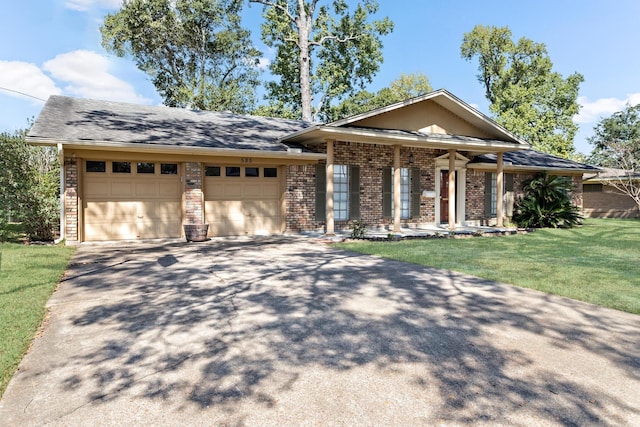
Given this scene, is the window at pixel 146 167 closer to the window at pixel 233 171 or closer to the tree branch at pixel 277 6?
the window at pixel 233 171

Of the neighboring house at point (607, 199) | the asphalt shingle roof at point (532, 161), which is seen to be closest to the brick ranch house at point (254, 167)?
the asphalt shingle roof at point (532, 161)

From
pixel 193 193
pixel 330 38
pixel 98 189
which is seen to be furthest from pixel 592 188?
pixel 98 189

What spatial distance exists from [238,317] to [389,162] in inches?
420

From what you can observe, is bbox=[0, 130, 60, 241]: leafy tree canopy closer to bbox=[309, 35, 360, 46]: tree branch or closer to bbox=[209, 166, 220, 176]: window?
bbox=[209, 166, 220, 176]: window

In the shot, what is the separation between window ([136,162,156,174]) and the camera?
34.5ft

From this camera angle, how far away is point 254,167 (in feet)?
38.9

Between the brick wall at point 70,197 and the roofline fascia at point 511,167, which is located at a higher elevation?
the roofline fascia at point 511,167

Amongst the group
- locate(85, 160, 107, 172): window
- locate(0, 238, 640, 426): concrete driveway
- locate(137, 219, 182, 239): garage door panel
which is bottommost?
locate(0, 238, 640, 426): concrete driveway

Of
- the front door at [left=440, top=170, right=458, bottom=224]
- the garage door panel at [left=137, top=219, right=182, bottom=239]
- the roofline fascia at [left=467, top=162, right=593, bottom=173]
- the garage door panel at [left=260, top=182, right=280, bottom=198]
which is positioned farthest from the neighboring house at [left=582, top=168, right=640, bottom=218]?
the garage door panel at [left=137, top=219, right=182, bottom=239]

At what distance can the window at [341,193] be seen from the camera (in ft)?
42.2

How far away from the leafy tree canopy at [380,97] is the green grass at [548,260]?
1637cm

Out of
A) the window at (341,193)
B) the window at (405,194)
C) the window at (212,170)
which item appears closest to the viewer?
the window at (212,170)

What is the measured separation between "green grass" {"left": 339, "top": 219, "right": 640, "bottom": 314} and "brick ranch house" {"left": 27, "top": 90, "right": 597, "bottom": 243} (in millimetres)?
2521

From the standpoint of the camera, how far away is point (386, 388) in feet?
8.52
